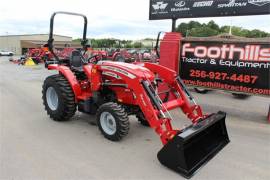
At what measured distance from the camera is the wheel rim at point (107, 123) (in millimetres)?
4086

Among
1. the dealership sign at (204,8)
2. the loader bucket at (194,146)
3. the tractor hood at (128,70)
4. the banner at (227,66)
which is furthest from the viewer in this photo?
the dealership sign at (204,8)

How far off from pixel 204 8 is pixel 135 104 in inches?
211

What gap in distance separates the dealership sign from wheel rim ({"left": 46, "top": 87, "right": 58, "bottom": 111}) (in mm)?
5223

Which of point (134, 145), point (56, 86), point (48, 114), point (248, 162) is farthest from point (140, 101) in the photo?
point (48, 114)

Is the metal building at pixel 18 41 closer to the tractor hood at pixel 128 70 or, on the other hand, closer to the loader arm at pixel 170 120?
the tractor hood at pixel 128 70

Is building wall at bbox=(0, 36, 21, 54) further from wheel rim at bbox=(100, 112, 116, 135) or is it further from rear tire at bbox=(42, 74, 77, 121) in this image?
wheel rim at bbox=(100, 112, 116, 135)

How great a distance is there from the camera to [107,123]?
4.20 meters

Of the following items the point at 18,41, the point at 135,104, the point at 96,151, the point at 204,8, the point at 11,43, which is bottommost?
the point at 96,151

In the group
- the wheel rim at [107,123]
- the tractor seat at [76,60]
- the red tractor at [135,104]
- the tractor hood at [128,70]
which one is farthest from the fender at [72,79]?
the wheel rim at [107,123]

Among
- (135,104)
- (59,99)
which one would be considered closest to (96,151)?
(135,104)

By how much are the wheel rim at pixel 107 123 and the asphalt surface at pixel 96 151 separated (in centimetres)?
17

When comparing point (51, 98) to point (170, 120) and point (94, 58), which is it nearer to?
point (94, 58)

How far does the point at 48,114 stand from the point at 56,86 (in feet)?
2.51

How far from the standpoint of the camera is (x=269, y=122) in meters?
5.44
